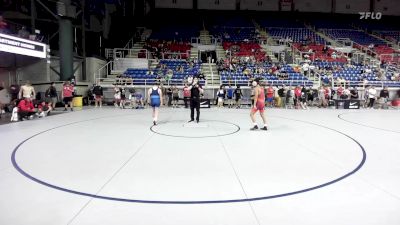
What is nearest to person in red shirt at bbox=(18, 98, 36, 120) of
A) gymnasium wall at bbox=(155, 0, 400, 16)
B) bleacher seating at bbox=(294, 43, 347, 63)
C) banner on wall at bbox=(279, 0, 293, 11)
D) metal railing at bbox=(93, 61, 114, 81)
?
metal railing at bbox=(93, 61, 114, 81)

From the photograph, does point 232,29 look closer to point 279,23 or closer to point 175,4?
point 279,23

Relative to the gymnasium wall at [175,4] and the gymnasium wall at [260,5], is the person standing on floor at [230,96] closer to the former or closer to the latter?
the gymnasium wall at [175,4]

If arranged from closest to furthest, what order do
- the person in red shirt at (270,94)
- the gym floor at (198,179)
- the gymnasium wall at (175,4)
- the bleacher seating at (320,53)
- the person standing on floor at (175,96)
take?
the gym floor at (198,179)
the person in red shirt at (270,94)
the person standing on floor at (175,96)
the bleacher seating at (320,53)
the gymnasium wall at (175,4)

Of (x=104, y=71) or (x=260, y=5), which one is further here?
(x=260, y=5)

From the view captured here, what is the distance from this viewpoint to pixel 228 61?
951 inches

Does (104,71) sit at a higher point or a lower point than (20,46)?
lower

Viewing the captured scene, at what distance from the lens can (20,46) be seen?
13.6 m

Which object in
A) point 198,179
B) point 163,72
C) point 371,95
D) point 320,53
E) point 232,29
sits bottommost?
point 198,179

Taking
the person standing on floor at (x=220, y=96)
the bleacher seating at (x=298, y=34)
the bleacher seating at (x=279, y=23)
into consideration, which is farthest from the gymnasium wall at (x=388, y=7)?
the person standing on floor at (x=220, y=96)

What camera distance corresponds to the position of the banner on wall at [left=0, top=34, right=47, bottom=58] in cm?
1248

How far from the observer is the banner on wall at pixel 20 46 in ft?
41.0

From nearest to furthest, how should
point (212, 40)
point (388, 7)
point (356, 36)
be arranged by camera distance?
point (212, 40) < point (356, 36) < point (388, 7)

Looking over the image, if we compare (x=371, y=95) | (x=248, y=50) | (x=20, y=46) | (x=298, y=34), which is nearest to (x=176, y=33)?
(x=248, y=50)

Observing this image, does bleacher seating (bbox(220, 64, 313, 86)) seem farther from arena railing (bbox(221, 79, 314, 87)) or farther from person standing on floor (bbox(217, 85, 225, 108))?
person standing on floor (bbox(217, 85, 225, 108))
